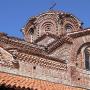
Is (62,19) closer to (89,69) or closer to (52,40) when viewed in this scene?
(52,40)

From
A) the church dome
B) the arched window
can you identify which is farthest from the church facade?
the church dome

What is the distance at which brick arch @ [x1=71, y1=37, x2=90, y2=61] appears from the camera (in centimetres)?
2391

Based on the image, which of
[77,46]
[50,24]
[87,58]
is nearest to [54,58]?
[77,46]

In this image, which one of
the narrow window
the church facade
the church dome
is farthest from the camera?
the church dome

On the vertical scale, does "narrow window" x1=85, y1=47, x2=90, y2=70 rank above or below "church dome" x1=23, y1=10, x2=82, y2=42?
below

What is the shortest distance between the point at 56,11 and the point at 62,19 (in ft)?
3.40

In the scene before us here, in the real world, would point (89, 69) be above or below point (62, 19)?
below

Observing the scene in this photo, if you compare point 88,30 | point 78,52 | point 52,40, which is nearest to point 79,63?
point 78,52

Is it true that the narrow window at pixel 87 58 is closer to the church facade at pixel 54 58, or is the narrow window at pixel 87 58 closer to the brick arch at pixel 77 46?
the church facade at pixel 54 58

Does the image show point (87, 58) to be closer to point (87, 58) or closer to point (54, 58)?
point (87, 58)

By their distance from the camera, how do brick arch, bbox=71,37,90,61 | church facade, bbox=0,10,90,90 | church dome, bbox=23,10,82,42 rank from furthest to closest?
church dome, bbox=23,10,82,42
brick arch, bbox=71,37,90,61
church facade, bbox=0,10,90,90

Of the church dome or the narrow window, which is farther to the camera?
the church dome

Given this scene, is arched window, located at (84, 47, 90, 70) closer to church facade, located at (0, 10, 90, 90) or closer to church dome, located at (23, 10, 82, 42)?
church facade, located at (0, 10, 90, 90)

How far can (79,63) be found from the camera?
2406cm
